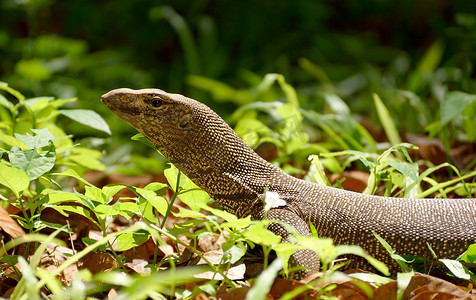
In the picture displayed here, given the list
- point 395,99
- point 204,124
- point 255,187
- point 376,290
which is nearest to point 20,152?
point 204,124

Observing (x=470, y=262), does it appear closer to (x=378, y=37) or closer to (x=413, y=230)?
(x=413, y=230)

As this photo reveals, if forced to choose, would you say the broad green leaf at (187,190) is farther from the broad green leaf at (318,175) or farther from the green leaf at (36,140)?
the broad green leaf at (318,175)

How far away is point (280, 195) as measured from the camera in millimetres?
2180

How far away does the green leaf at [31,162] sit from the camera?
71.2 inches

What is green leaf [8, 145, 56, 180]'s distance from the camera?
1.81 metres

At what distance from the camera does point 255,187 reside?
7.19ft

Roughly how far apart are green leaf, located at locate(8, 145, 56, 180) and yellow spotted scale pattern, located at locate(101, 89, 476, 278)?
427mm

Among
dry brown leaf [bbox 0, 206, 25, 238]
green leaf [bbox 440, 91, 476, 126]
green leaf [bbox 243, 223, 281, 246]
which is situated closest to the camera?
green leaf [bbox 243, 223, 281, 246]

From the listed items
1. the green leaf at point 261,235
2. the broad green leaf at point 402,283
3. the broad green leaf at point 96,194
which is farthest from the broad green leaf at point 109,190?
the broad green leaf at point 402,283

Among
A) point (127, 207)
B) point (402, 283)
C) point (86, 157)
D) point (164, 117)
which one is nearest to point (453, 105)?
point (402, 283)

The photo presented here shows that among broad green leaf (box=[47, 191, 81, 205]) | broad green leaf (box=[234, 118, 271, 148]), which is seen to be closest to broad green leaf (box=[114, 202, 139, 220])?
broad green leaf (box=[47, 191, 81, 205])

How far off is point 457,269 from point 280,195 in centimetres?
75

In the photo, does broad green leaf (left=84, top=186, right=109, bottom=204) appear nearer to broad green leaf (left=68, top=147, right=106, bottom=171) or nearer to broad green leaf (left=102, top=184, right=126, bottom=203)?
broad green leaf (left=102, top=184, right=126, bottom=203)

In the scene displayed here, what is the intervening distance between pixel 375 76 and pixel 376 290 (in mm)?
5757
